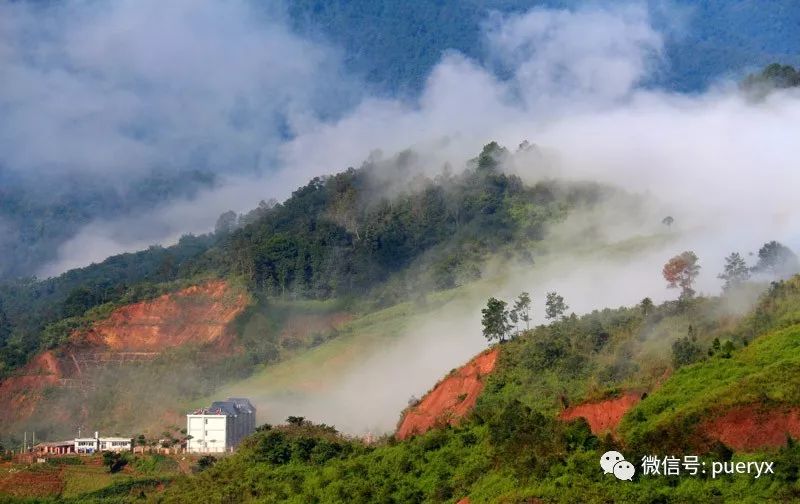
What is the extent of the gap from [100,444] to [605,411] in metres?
48.8

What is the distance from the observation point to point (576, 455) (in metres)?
36.9

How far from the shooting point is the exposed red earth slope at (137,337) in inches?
3925

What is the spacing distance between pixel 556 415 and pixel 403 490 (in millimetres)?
6704

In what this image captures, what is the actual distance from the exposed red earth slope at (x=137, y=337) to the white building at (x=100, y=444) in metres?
15.4

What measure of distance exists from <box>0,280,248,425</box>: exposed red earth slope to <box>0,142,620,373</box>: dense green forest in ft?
5.59

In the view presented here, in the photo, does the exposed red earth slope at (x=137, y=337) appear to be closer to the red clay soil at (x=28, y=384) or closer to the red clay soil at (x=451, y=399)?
Answer: the red clay soil at (x=28, y=384)

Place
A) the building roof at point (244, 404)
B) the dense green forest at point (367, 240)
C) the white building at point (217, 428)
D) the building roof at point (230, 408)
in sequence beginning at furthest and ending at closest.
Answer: the dense green forest at point (367, 240) < the building roof at point (244, 404) < the building roof at point (230, 408) < the white building at point (217, 428)

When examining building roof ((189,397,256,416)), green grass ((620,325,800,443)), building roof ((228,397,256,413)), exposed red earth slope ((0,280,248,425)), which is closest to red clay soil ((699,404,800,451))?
green grass ((620,325,800,443))

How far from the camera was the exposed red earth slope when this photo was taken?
99688 millimetres

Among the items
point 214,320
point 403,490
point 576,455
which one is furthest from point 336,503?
point 214,320

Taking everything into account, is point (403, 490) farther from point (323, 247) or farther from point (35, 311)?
point (35, 311)

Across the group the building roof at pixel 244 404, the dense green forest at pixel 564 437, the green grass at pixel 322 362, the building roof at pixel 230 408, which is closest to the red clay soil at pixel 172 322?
the green grass at pixel 322 362

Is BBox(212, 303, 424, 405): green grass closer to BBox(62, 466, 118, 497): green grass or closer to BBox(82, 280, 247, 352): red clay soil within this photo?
BBox(82, 280, 247, 352): red clay soil

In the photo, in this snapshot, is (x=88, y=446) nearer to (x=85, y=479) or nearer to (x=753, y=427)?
(x=85, y=479)
